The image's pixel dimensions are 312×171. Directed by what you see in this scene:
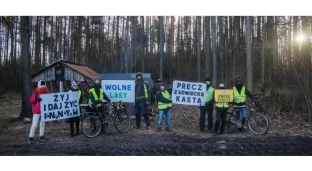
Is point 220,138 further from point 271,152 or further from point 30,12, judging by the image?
point 30,12

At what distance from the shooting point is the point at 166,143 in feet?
23.0

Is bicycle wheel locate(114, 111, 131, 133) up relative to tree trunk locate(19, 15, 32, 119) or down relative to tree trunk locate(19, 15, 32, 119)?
down

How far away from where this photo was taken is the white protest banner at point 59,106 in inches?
287

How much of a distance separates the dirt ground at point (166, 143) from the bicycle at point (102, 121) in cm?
22

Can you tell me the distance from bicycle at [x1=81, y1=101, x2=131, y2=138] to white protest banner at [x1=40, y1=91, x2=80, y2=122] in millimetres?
536

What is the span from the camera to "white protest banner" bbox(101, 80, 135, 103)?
8.91 m

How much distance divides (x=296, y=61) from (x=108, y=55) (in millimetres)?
22053

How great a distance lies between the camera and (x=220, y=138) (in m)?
7.62

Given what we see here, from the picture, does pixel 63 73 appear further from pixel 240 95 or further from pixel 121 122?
pixel 240 95

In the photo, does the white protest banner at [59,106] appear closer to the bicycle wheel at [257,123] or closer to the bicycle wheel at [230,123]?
the bicycle wheel at [230,123]

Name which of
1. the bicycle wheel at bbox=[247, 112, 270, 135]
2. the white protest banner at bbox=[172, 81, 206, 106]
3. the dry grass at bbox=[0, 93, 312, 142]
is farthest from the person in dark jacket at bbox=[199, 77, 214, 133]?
the bicycle wheel at bbox=[247, 112, 270, 135]

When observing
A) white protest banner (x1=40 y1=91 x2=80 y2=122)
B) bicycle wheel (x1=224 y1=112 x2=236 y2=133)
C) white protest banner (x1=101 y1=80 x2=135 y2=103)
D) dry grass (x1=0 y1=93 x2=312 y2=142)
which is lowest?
dry grass (x1=0 y1=93 x2=312 y2=142)

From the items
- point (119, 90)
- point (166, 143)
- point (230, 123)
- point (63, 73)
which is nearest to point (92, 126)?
point (119, 90)

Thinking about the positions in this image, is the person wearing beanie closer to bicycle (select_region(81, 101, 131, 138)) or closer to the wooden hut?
bicycle (select_region(81, 101, 131, 138))
